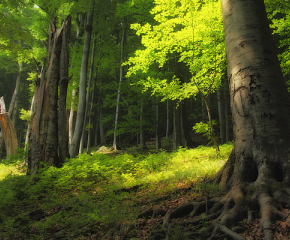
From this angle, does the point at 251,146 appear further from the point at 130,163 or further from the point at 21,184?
the point at 21,184

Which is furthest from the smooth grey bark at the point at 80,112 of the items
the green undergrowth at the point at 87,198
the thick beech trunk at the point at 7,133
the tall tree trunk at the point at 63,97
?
the thick beech trunk at the point at 7,133

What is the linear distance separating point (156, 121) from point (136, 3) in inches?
286

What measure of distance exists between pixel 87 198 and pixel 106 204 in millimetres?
678

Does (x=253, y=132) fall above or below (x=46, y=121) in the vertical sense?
below

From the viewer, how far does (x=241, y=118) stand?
107 inches

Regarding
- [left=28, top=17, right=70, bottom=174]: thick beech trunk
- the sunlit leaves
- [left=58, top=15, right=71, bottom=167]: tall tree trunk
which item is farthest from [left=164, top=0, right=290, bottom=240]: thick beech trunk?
[left=58, top=15, right=71, bottom=167]: tall tree trunk

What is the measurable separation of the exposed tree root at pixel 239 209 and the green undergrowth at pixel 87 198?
18.5 inches

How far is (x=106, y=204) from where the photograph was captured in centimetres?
340

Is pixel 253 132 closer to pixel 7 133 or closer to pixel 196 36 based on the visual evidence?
pixel 196 36

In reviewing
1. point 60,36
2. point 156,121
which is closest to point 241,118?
point 60,36

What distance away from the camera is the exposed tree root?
1.93 metres

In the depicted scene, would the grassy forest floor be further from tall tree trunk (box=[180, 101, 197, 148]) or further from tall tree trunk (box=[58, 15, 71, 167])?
tall tree trunk (box=[180, 101, 197, 148])

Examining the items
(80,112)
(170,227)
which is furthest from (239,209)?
(80,112)

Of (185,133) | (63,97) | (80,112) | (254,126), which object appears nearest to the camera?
(254,126)
